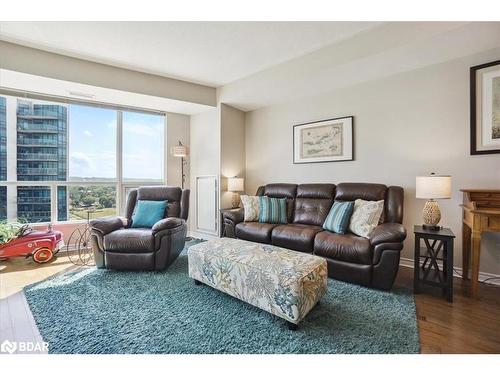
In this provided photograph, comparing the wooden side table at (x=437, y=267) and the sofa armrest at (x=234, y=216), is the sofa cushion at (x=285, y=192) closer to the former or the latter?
the sofa armrest at (x=234, y=216)

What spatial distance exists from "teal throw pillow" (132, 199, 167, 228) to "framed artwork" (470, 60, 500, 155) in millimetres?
3580

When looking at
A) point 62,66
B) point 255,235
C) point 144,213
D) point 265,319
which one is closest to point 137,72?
point 62,66

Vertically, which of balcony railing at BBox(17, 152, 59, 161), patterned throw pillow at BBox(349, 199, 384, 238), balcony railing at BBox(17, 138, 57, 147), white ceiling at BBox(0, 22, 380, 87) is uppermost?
white ceiling at BBox(0, 22, 380, 87)

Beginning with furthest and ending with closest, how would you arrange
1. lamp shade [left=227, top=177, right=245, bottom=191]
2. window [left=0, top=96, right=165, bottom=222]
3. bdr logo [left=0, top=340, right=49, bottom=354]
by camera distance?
lamp shade [left=227, top=177, right=245, bottom=191], window [left=0, top=96, right=165, bottom=222], bdr logo [left=0, top=340, right=49, bottom=354]

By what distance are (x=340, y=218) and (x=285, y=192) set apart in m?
1.03

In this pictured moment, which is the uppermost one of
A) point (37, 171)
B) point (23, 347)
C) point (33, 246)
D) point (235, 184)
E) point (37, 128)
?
point (37, 128)

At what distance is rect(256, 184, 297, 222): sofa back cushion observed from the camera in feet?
10.9

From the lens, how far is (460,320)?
169 centimetres

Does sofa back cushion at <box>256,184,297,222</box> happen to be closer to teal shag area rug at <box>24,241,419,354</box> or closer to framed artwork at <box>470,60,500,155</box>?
teal shag area rug at <box>24,241,419,354</box>

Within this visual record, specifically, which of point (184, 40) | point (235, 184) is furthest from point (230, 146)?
point (184, 40)

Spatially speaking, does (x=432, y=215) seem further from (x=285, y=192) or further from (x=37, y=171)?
(x=37, y=171)

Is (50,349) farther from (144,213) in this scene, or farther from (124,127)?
(124,127)

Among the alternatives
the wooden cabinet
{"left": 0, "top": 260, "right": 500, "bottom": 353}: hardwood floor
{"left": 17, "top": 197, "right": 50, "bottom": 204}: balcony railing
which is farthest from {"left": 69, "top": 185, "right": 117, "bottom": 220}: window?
the wooden cabinet
